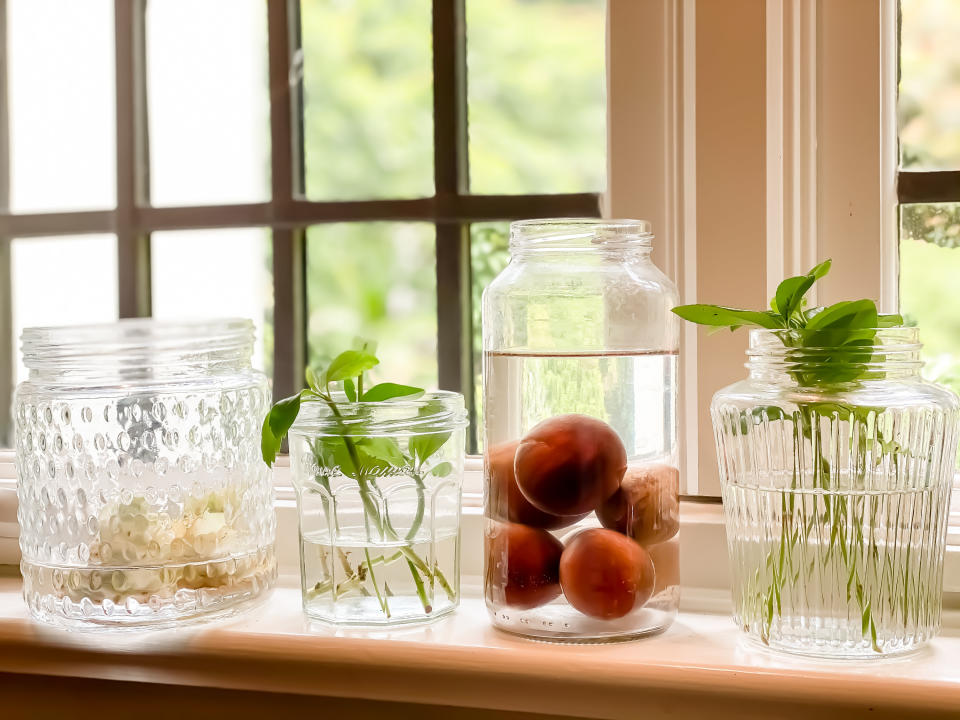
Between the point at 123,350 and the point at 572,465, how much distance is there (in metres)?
0.39

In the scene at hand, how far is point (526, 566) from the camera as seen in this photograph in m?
0.74

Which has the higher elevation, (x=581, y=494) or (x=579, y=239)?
(x=579, y=239)

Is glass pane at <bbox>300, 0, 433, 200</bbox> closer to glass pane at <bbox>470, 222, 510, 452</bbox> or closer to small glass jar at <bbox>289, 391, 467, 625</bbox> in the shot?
glass pane at <bbox>470, 222, 510, 452</bbox>

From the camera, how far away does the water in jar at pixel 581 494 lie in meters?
0.72

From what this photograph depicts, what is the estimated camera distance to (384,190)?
1.10 m

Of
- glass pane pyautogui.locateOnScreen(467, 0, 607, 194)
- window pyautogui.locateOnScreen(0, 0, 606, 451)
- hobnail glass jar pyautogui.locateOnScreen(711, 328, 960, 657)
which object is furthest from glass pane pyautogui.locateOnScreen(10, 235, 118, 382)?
hobnail glass jar pyautogui.locateOnScreen(711, 328, 960, 657)

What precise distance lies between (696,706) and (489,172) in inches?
23.4

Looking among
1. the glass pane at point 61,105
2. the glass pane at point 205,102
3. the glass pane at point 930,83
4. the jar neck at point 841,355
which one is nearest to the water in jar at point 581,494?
the jar neck at point 841,355

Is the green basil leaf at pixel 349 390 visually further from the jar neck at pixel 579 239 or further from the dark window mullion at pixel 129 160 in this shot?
the dark window mullion at pixel 129 160

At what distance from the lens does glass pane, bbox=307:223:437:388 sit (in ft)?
3.55

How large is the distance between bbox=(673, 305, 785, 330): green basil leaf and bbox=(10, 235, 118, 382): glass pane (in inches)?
29.1

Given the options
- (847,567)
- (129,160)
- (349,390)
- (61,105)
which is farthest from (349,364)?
(61,105)

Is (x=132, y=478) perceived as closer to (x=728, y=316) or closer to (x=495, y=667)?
(x=495, y=667)

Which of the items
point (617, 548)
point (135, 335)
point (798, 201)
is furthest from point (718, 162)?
point (135, 335)
